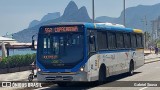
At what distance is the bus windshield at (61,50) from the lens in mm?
18359

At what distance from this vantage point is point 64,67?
18.3m

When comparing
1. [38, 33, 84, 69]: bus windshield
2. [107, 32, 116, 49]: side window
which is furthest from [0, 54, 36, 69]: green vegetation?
[38, 33, 84, 69]: bus windshield

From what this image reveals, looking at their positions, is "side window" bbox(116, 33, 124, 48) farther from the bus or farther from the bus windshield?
the bus windshield

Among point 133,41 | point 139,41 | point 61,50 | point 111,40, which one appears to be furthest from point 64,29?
point 139,41

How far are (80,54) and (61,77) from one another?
1295 millimetres

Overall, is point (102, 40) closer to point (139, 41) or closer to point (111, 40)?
point (111, 40)

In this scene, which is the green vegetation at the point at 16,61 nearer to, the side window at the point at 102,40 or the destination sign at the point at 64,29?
the side window at the point at 102,40

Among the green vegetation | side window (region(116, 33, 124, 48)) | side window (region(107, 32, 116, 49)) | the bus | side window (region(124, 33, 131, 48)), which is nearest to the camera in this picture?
the bus

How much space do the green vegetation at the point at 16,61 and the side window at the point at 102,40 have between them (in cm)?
1209

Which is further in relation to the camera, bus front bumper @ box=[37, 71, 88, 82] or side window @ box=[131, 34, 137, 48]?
side window @ box=[131, 34, 137, 48]

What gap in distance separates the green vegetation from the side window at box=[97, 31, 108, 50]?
39.7 ft

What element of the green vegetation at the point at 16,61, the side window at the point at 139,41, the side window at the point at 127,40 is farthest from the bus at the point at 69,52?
the green vegetation at the point at 16,61

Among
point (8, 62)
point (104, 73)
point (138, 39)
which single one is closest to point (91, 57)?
point (104, 73)

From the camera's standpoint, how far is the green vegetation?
31500 millimetres
